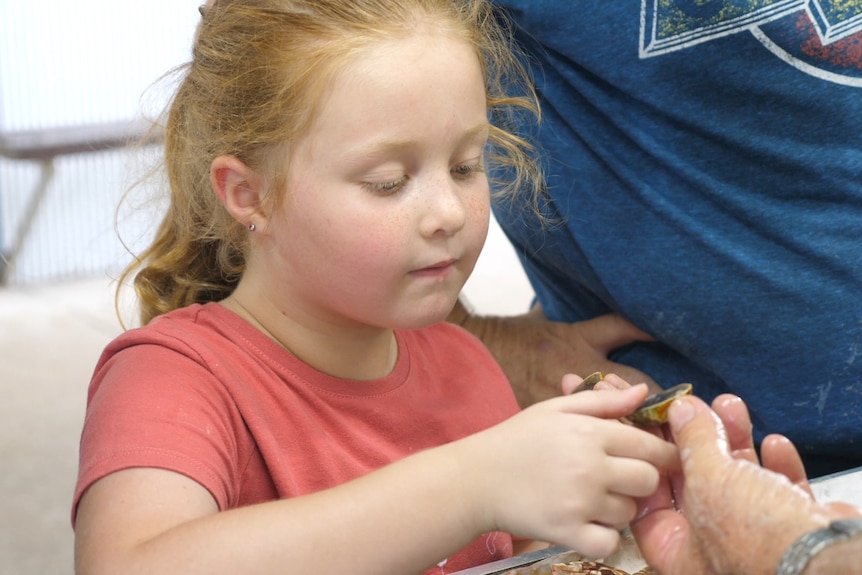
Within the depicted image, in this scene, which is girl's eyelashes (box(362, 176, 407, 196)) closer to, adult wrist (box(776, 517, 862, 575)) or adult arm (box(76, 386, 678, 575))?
adult arm (box(76, 386, 678, 575))

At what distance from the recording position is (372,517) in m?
0.73

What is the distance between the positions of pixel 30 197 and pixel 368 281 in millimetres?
2830

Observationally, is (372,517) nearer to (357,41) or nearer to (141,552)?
(141,552)

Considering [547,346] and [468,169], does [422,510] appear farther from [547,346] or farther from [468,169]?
[547,346]

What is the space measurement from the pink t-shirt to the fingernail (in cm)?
29

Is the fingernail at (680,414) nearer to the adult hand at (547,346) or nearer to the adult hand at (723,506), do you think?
the adult hand at (723,506)

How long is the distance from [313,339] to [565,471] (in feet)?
1.09

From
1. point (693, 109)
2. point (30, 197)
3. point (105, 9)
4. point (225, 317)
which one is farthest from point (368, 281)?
point (30, 197)

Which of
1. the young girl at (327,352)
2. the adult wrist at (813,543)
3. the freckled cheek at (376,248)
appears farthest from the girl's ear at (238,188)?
the adult wrist at (813,543)

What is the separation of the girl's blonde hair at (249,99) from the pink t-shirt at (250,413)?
101 millimetres

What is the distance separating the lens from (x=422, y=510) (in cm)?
73

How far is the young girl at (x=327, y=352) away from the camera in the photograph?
0.72m

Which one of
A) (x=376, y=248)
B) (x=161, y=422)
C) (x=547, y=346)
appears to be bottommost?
(x=547, y=346)

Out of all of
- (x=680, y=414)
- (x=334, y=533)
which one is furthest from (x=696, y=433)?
(x=334, y=533)
